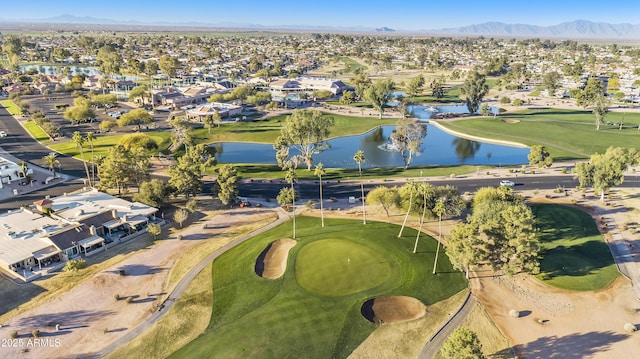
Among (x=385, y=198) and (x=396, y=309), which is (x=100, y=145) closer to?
(x=385, y=198)

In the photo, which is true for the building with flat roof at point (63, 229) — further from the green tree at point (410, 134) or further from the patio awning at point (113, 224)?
the green tree at point (410, 134)

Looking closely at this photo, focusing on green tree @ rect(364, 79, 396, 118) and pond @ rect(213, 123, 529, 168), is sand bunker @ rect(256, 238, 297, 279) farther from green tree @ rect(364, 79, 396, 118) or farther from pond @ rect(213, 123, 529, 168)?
green tree @ rect(364, 79, 396, 118)

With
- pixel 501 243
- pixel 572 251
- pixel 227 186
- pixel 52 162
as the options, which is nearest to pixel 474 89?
pixel 572 251

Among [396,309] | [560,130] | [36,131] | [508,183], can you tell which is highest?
[560,130]

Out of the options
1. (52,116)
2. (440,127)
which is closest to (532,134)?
(440,127)

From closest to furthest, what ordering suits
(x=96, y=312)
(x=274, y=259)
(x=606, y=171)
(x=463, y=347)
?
(x=463, y=347) → (x=96, y=312) → (x=274, y=259) → (x=606, y=171)

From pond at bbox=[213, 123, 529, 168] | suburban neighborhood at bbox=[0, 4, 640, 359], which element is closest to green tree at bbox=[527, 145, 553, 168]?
suburban neighborhood at bbox=[0, 4, 640, 359]
